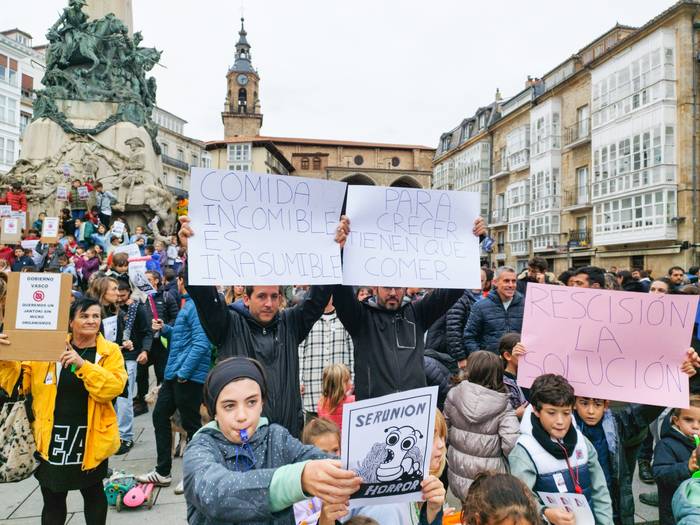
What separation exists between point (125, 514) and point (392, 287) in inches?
114

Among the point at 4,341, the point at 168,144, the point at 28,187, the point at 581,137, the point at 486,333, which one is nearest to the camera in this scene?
the point at 4,341

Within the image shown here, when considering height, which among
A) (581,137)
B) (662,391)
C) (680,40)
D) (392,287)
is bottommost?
(662,391)

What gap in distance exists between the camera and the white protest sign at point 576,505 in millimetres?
2314

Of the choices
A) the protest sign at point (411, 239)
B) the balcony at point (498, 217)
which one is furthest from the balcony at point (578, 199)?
the protest sign at point (411, 239)

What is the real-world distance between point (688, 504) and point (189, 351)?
3.83m

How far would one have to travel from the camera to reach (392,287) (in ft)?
11.3

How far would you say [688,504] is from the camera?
2326 millimetres

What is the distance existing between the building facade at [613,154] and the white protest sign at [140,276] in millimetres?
25961

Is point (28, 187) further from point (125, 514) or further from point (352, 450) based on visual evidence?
point (352, 450)

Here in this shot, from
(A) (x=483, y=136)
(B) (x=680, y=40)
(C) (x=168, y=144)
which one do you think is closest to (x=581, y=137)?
(B) (x=680, y=40)

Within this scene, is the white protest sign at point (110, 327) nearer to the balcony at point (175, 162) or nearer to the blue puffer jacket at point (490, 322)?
the blue puffer jacket at point (490, 322)

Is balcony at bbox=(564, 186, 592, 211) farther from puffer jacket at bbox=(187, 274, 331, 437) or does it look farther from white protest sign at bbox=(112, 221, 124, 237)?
puffer jacket at bbox=(187, 274, 331, 437)

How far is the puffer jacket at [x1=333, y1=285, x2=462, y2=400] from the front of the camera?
3.33m

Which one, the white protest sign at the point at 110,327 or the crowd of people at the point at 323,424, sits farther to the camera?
the white protest sign at the point at 110,327
